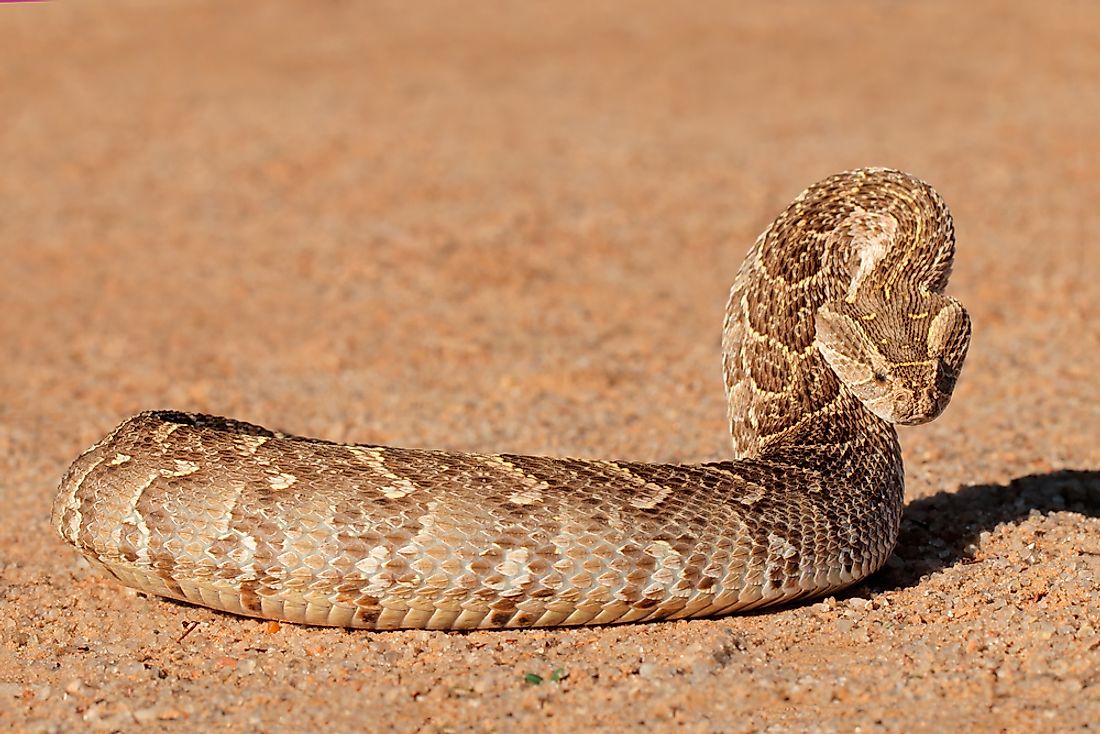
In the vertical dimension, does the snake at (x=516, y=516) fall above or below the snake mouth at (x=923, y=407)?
below

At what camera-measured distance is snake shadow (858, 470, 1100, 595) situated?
7488 mm

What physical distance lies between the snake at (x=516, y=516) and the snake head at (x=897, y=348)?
10 millimetres

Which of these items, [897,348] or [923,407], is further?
[897,348]

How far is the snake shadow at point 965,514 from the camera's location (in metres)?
7.49

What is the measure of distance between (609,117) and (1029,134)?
576 centimetres

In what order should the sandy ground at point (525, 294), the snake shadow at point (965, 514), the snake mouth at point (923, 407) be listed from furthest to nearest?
1. the snake shadow at point (965, 514)
2. the snake mouth at point (923, 407)
3. the sandy ground at point (525, 294)

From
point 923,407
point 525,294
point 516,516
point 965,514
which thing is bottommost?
point 965,514

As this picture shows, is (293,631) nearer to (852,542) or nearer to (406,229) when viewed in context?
(852,542)

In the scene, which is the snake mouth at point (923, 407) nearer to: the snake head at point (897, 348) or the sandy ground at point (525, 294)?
the snake head at point (897, 348)

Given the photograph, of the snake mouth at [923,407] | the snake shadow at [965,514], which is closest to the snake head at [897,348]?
the snake mouth at [923,407]

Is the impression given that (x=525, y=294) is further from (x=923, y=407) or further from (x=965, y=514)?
(x=923, y=407)

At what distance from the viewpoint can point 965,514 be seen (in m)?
8.23

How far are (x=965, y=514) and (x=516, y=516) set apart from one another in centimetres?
309

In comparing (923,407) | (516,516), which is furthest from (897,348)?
(516,516)
